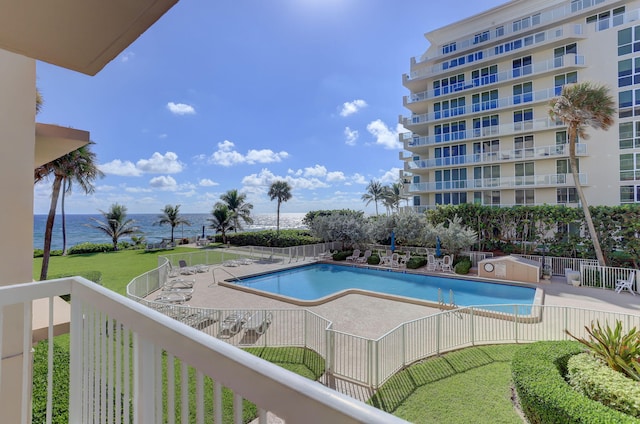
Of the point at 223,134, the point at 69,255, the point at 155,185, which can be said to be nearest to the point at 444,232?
the point at 69,255

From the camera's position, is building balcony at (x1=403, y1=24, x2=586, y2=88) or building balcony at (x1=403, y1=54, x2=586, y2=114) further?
building balcony at (x1=403, y1=24, x2=586, y2=88)

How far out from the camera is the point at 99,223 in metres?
29.6

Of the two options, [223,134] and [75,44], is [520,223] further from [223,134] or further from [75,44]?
[223,134]

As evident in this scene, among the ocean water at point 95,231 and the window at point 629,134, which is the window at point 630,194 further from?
the ocean water at point 95,231

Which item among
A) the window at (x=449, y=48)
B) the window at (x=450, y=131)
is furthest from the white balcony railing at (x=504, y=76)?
the window at (x=449, y=48)

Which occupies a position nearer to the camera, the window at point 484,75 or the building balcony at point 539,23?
the building balcony at point 539,23

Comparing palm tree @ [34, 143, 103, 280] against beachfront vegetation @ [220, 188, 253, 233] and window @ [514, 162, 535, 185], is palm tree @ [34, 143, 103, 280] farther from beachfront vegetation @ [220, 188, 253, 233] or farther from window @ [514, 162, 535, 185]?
window @ [514, 162, 535, 185]

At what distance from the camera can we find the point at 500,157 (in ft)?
88.3

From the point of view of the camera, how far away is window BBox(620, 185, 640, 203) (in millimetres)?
22219

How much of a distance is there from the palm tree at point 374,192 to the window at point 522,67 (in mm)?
27076

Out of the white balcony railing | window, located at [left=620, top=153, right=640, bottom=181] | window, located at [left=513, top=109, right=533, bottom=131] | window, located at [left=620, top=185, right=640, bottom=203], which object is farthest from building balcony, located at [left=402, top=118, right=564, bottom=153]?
window, located at [left=620, top=185, right=640, bottom=203]

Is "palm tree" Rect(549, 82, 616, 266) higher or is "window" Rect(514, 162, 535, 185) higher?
"palm tree" Rect(549, 82, 616, 266)

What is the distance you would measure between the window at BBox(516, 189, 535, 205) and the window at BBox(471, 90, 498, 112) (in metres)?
8.07

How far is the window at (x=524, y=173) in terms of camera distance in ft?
84.2
